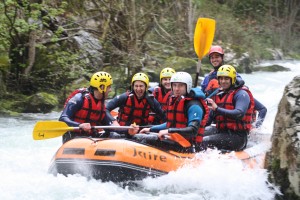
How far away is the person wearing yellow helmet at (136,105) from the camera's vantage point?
6.22 metres

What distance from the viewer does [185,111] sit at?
214 inches

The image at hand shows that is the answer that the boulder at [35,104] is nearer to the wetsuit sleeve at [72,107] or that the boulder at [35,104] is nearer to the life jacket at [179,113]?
the wetsuit sleeve at [72,107]

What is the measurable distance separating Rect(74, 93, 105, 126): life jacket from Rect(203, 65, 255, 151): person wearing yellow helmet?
4.33 feet

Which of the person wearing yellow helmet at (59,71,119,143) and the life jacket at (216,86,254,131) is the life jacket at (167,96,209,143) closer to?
the life jacket at (216,86,254,131)

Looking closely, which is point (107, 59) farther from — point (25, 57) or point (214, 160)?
point (214, 160)

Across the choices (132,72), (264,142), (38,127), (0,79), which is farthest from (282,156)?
(132,72)

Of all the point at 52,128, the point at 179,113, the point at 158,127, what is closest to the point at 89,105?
the point at 52,128

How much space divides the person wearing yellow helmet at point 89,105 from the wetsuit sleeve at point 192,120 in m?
1.01

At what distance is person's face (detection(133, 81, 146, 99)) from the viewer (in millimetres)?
6141

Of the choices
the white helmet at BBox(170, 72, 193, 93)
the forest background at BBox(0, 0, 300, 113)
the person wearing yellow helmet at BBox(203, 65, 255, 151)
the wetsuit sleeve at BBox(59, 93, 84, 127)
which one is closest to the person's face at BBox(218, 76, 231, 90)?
the person wearing yellow helmet at BBox(203, 65, 255, 151)

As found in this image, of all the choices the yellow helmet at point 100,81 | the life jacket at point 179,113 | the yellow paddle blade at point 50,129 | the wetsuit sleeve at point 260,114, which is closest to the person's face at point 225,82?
the life jacket at point 179,113

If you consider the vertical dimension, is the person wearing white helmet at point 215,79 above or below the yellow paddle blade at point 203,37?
below

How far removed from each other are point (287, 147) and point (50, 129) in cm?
282

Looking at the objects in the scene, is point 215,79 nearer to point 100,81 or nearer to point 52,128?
point 100,81
